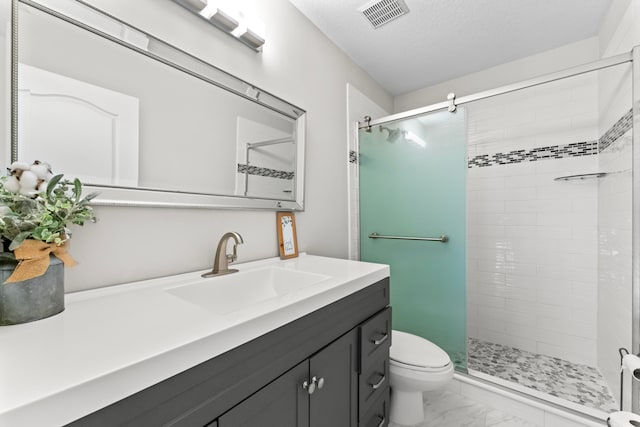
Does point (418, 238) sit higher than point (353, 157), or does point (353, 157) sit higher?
point (353, 157)

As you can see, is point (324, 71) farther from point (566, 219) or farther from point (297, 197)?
point (566, 219)

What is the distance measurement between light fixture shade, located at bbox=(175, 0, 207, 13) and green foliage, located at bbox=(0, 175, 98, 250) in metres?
0.84

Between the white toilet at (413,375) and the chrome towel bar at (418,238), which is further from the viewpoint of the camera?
the chrome towel bar at (418,238)

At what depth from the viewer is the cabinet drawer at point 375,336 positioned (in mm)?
1082

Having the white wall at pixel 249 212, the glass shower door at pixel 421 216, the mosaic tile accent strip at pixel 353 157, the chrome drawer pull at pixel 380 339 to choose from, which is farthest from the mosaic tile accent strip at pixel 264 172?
the chrome drawer pull at pixel 380 339

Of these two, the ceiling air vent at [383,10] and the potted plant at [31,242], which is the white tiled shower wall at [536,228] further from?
the potted plant at [31,242]

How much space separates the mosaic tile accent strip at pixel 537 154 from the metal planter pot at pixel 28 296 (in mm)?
2742

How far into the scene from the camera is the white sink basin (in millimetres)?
1013

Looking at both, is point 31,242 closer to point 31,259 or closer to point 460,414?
point 31,259

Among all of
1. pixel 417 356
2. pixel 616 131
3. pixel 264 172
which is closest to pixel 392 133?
pixel 264 172

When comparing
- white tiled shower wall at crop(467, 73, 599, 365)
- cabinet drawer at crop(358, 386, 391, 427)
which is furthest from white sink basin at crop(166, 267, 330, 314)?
white tiled shower wall at crop(467, 73, 599, 365)

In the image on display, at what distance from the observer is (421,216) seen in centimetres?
189

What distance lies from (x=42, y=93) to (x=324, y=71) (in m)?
1.49

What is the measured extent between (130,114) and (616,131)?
244 cm
